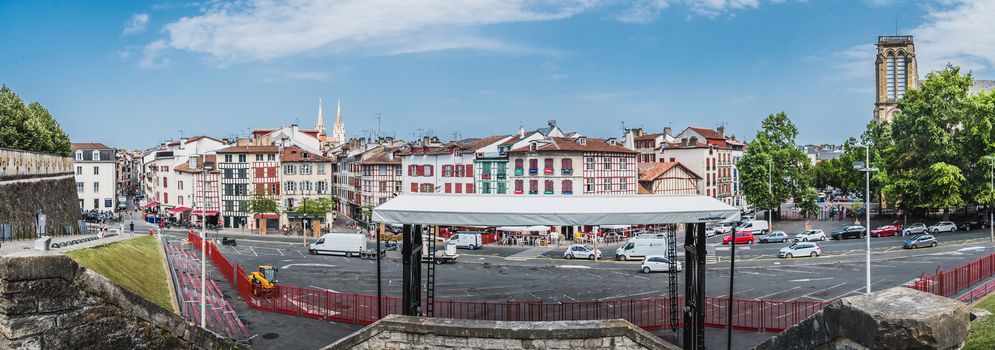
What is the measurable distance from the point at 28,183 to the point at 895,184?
57777mm

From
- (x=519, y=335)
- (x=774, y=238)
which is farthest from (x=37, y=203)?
(x=774, y=238)

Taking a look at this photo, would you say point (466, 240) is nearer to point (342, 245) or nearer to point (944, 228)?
point (342, 245)

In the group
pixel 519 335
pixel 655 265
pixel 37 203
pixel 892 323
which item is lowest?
pixel 655 265

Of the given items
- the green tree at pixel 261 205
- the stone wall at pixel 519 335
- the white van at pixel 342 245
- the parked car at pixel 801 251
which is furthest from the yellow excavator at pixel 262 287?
the green tree at pixel 261 205

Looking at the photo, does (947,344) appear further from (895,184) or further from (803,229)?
(803,229)

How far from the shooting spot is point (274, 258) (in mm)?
44094

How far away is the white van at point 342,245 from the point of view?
1777 inches

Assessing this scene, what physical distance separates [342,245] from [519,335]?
36.2 meters

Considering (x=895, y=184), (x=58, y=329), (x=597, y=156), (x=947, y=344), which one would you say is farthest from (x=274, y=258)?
(x=895, y=184)

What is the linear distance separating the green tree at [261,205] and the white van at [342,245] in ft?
70.0

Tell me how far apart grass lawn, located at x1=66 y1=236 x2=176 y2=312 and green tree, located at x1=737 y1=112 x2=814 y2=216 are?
4979 centimetres

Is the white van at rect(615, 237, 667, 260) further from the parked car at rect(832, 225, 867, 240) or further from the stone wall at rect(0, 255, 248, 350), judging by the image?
the stone wall at rect(0, 255, 248, 350)

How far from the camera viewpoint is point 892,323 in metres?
6.99

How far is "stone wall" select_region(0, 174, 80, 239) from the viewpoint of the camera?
1157 inches
